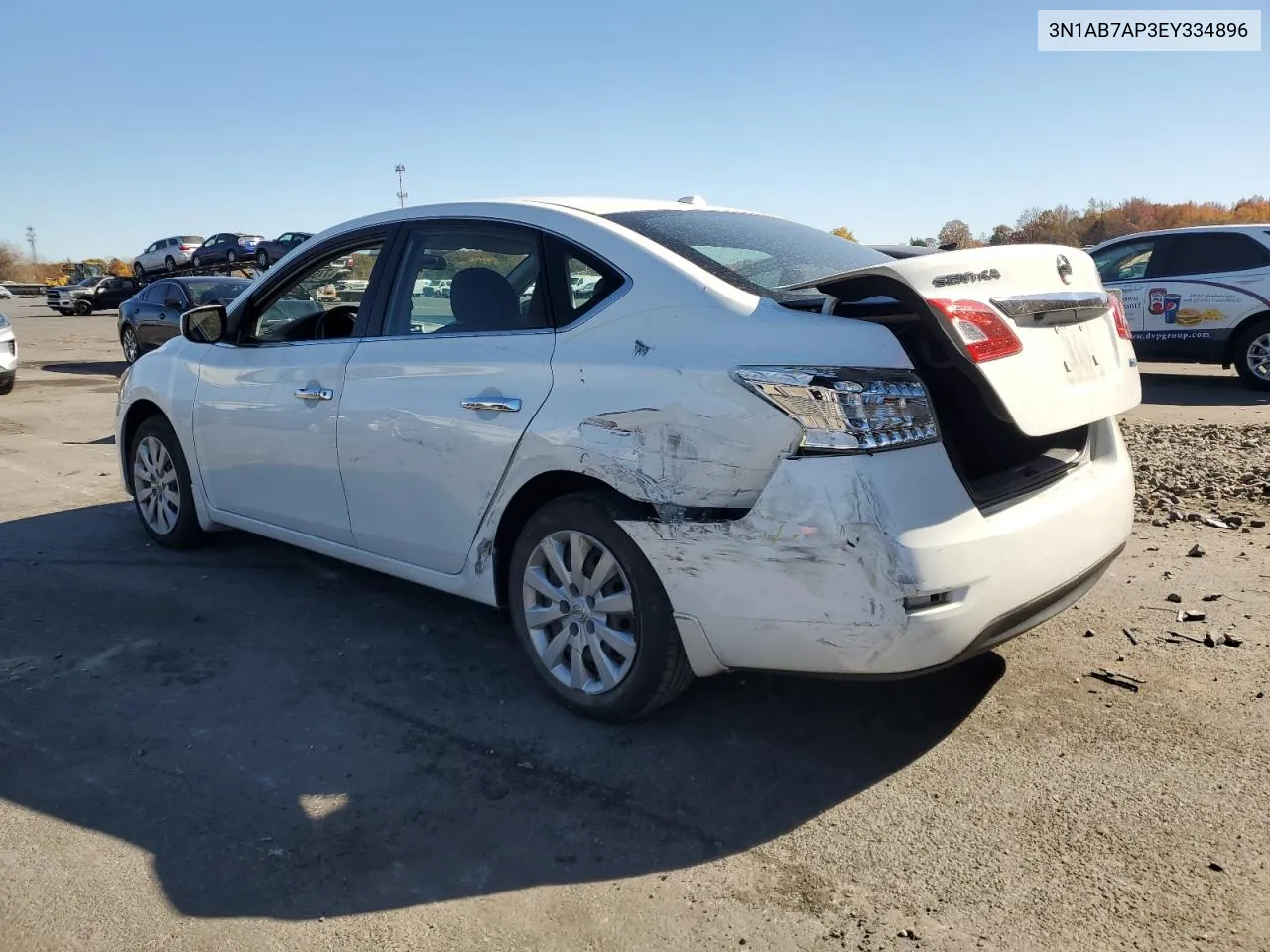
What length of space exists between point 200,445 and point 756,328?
331 centimetres

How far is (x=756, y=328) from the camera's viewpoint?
2951 millimetres

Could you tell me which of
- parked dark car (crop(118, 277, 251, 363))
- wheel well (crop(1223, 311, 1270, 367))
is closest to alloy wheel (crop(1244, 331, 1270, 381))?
wheel well (crop(1223, 311, 1270, 367))

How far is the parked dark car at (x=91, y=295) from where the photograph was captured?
40.1 metres

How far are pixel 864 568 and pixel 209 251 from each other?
44.4 meters

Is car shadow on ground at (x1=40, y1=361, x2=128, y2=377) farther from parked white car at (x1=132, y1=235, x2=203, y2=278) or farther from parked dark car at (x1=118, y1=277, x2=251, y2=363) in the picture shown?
parked white car at (x1=132, y1=235, x2=203, y2=278)

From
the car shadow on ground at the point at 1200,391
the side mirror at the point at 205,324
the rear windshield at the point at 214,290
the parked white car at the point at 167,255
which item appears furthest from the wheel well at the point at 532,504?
the parked white car at the point at 167,255

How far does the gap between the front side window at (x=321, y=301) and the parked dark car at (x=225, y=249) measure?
123 ft

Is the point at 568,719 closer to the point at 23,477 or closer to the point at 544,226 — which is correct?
the point at 544,226

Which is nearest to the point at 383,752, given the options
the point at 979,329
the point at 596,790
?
the point at 596,790

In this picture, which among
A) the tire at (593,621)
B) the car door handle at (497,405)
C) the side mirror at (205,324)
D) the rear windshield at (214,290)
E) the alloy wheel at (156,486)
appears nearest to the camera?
the tire at (593,621)

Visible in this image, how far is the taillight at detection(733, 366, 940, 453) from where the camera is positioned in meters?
2.78

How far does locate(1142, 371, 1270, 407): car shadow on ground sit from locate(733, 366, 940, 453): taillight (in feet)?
29.0

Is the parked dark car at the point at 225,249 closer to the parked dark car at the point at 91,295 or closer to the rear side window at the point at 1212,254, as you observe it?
the parked dark car at the point at 91,295

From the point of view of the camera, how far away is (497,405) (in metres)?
3.53
